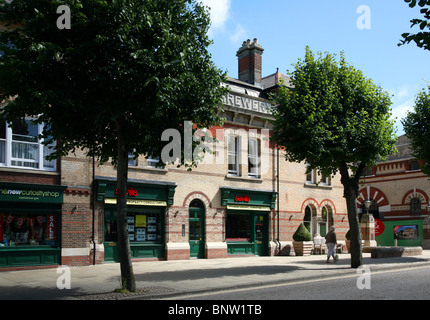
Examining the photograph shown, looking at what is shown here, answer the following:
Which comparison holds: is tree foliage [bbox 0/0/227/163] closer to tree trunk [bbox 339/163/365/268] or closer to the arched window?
tree trunk [bbox 339/163/365/268]

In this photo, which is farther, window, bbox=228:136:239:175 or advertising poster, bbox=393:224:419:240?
advertising poster, bbox=393:224:419:240

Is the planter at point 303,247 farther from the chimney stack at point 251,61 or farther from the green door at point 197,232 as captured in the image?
the chimney stack at point 251,61

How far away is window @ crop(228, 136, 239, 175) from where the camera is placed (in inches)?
926

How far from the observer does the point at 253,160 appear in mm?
24391

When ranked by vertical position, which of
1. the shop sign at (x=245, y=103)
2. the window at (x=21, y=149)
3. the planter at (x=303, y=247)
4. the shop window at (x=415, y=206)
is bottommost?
the planter at (x=303, y=247)

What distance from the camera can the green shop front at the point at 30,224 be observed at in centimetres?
1606

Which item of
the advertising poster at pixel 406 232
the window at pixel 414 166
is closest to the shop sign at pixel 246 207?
the advertising poster at pixel 406 232

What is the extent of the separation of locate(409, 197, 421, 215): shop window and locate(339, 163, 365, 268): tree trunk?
72.8ft

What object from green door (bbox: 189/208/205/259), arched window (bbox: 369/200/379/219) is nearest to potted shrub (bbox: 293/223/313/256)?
green door (bbox: 189/208/205/259)

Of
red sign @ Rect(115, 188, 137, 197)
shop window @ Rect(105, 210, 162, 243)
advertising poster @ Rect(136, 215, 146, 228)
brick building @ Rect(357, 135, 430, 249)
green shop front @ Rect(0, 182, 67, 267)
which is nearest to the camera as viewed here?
green shop front @ Rect(0, 182, 67, 267)

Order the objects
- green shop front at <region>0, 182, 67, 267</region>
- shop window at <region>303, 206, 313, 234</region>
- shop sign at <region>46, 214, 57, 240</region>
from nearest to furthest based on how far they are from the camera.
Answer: green shop front at <region>0, 182, 67, 267</region>, shop sign at <region>46, 214, 57, 240</region>, shop window at <region>303, 206, 313, 234</region>

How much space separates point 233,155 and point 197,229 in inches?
175

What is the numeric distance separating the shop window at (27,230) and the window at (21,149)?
1.89 m
